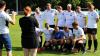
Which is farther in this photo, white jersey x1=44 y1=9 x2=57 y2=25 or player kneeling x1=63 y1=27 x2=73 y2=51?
white jersey x1=44 y1=9 x2=57 y2=25

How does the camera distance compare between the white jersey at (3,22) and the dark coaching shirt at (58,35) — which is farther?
the dark coaching shirt at (58,35)

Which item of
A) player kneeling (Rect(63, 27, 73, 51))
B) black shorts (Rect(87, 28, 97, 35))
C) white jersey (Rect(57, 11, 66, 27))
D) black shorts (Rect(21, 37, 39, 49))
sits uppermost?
white jersey (Rect(57, 11, 66, 27))

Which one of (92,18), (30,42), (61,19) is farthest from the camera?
(61,19)

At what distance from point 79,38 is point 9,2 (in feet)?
157

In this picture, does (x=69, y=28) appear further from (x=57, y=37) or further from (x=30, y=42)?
(x=30, y=42)

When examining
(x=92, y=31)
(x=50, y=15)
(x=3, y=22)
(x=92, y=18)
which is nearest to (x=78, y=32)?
(x=92, y=31)

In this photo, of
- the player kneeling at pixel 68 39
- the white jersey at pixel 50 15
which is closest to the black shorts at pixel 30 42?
the player kneeling at pixel 68 39

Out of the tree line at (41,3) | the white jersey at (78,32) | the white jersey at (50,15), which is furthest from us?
the tree line at (41,3)

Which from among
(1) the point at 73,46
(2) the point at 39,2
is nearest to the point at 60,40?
(1) the point at 73,46

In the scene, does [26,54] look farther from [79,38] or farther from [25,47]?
[79,38]

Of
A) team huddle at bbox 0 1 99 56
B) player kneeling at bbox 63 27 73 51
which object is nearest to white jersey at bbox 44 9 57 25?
team huddle at bbox 0 1 99 56

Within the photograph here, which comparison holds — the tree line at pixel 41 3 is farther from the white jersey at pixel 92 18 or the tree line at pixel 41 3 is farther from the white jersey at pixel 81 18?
the white jersey at pixel 92 18

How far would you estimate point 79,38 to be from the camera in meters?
13.9

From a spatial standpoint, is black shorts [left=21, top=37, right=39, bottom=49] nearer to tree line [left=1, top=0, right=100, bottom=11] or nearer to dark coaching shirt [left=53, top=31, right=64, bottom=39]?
dark coaching shirt [left=53, top=31, right=64, bottom=39]
